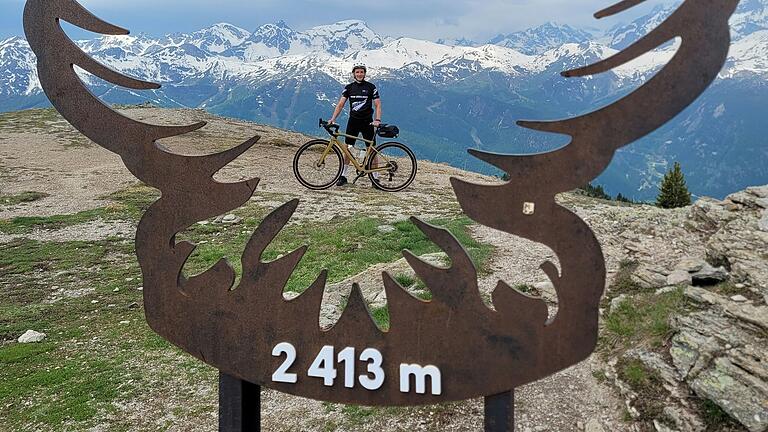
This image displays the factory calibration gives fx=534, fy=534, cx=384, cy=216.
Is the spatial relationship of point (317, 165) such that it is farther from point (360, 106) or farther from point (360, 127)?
point (360, 106)

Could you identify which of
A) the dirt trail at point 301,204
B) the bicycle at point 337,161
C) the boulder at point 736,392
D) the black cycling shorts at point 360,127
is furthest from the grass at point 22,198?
the boulder at point 736,392

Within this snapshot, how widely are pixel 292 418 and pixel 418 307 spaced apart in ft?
8.57

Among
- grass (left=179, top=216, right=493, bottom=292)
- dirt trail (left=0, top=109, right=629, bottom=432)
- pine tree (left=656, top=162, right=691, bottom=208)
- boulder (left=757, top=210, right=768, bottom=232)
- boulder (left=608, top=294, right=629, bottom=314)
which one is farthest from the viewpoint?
pine tree (left=656, top=162, right=691, bottom=208)

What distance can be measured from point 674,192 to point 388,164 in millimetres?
13489

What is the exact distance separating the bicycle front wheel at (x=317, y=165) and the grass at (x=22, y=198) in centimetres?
695

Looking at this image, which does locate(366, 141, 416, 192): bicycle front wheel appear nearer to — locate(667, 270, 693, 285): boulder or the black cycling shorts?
the black cycling shorts

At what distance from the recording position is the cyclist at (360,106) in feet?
32.6

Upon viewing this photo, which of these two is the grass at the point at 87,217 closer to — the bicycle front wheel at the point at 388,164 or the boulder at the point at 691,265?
the bicycle front wheel at the point at 388,164

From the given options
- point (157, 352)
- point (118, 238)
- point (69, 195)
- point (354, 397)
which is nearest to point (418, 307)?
point (354, 397)

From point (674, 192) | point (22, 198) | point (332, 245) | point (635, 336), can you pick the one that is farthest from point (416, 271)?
point (674, 192)

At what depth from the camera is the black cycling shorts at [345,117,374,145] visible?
10.4 m

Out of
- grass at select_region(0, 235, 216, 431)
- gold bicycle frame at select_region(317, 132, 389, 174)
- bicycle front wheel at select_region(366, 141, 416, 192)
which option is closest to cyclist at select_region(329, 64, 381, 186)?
gold bicycle frame at select_region(317, 132, 389, 174)

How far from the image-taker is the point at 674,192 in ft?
64.8

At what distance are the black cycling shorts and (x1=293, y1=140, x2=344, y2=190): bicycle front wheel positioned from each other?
1.66ft
